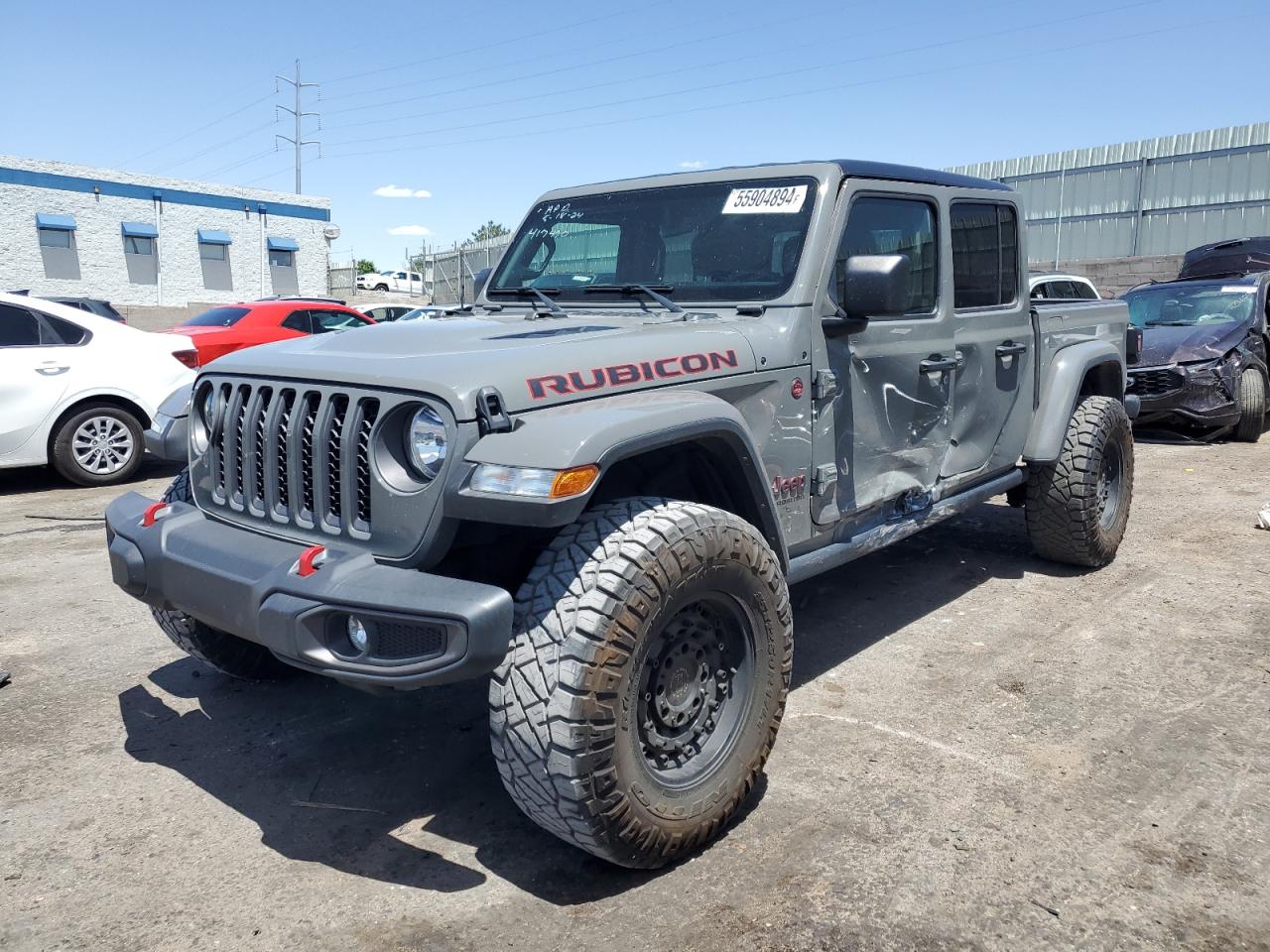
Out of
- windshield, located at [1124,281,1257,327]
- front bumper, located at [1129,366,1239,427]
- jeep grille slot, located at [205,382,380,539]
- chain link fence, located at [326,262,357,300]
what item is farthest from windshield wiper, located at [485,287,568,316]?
chain link fence, located at [326,262,357,300]

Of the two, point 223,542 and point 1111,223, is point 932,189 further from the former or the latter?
point 1111,223

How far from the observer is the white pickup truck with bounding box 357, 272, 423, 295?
4628 centimetres

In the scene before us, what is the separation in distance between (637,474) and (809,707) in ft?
3.99

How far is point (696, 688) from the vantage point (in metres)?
2.81

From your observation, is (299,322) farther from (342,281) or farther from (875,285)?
(342,281)

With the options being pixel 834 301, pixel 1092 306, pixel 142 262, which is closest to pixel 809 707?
pixel 834 301

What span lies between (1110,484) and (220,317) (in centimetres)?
1022

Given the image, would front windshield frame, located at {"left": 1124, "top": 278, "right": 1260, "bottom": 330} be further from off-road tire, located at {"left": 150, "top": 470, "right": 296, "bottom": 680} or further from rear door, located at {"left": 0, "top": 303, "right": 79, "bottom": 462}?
rear door, located at {"left": 0, "top": 303, "right": 79, "bottom": 462}

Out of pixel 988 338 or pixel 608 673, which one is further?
pixel 988 338

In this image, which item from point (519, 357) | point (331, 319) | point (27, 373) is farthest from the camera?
point (331, 319)

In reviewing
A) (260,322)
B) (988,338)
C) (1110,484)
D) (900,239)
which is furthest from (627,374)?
(260,322)

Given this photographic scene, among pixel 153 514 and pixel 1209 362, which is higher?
pixel 153 514

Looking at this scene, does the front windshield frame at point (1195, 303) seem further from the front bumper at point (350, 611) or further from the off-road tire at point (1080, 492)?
the front bumper at point (350, 611)

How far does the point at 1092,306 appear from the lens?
5.61 metres
